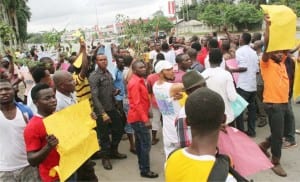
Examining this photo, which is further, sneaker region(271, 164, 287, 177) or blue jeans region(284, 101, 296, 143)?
blue jeans region(284, 101, 296, 143)

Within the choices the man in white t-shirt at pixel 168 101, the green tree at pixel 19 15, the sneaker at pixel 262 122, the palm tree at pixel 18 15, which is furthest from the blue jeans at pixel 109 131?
the green tree at pixel 19 15

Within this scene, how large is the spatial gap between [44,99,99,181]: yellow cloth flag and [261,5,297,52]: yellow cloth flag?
220 cm

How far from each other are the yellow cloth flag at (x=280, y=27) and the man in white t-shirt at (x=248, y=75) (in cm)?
221

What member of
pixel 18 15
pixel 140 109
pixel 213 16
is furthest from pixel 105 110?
pixel 213 16

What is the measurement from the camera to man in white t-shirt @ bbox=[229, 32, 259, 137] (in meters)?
6.51

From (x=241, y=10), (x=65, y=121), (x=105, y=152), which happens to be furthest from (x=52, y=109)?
(x=241, y=10)

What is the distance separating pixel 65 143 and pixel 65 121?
20cm

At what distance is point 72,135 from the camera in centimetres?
323

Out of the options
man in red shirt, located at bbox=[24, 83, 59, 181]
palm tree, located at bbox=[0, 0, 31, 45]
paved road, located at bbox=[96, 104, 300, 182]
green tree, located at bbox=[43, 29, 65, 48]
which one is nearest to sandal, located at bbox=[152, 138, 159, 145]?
paved road, located at bbox=[96, 104, 300, 182]

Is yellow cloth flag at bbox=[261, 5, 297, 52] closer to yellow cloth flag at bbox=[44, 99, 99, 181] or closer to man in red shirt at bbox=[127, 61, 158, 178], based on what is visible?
man in red shirt at bbox=[127, 61, 158, 178]

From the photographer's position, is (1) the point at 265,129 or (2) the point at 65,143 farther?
(1) the point at 265,129

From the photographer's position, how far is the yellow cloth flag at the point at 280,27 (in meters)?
4.09

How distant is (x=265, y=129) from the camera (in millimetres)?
6988

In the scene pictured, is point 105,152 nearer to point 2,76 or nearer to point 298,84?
point 2,76
